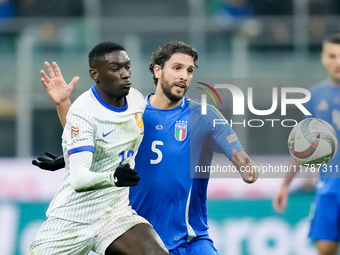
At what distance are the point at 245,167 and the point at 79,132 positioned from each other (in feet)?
4.30

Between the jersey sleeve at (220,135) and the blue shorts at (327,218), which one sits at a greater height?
the jersey sleeve at (220,135)

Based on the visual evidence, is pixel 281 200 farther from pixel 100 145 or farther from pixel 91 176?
pixel 91 176

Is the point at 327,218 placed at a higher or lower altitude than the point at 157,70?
lower

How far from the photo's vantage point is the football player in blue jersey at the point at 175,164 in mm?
5523

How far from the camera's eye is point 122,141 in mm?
5055

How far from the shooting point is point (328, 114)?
7062mm

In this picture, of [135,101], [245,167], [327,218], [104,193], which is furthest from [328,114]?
[104,193]

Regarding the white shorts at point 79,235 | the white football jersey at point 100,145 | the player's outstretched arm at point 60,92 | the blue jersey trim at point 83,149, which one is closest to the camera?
the blue jersey trim at point 83,149

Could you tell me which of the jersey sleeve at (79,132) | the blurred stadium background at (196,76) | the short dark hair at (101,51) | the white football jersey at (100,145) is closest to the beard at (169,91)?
the white football jersey at (100,145)

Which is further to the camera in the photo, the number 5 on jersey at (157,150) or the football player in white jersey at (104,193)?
the number 5 on jersey at (157,150)

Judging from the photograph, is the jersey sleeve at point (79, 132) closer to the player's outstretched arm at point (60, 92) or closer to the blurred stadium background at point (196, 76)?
the player's outstretched arm at point (60, 92)

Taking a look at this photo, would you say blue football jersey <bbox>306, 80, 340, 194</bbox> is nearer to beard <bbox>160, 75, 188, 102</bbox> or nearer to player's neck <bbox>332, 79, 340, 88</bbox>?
player's neck <bbox>332, 79, 340, 88</bbox>

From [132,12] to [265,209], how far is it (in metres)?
5.14

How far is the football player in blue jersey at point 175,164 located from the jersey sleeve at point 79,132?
73 cm
